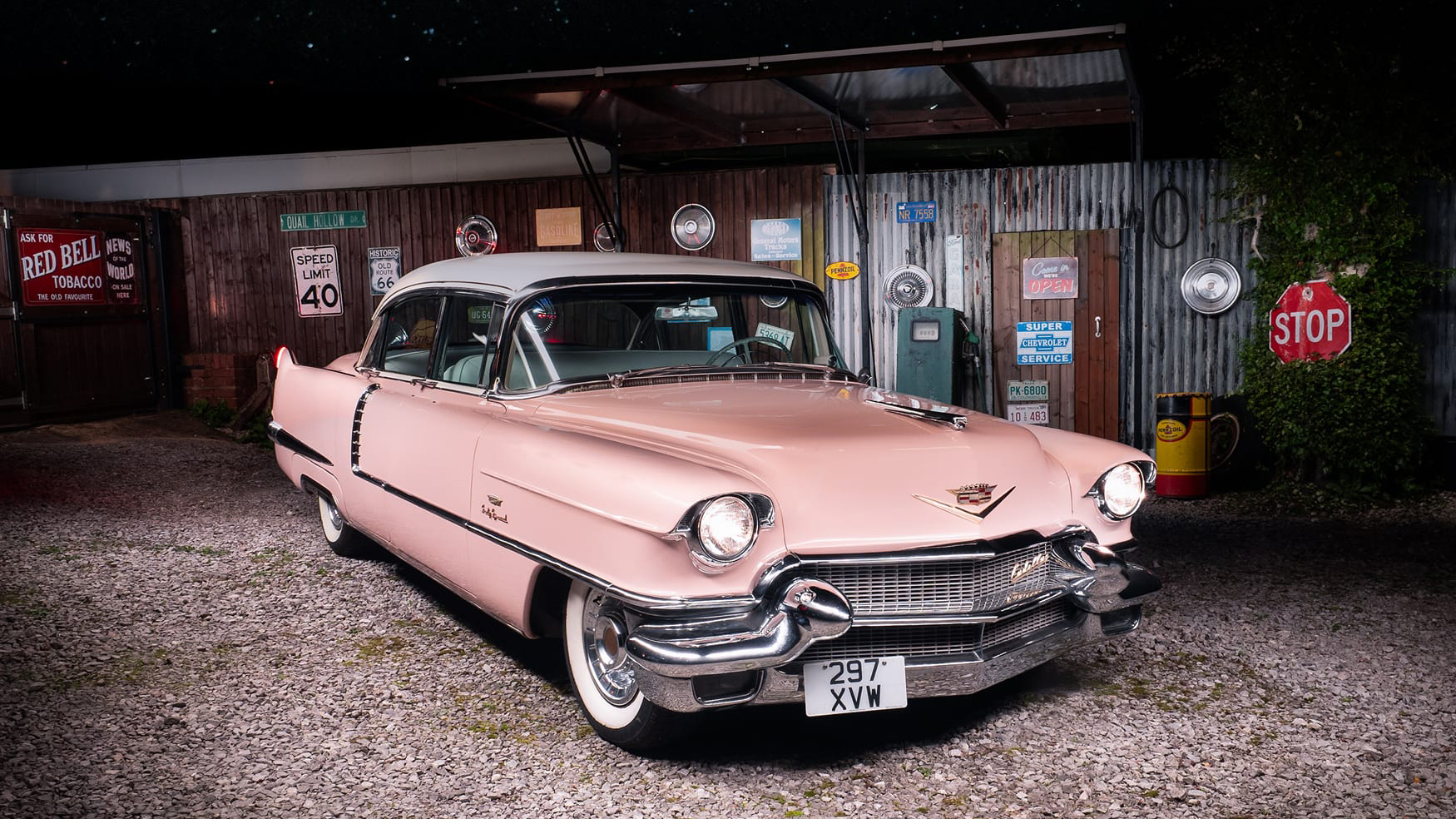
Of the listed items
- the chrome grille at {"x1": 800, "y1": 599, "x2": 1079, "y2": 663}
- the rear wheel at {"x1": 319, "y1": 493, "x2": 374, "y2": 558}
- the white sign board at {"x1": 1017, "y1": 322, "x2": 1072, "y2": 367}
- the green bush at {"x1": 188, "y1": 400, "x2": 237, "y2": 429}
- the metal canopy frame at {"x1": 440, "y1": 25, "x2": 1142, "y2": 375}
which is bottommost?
the rear wheel at {"x1": 319, "y1": 493, "x2": 374, "y2": 558}

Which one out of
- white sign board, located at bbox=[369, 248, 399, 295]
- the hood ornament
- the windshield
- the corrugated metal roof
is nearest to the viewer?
the hood ornament

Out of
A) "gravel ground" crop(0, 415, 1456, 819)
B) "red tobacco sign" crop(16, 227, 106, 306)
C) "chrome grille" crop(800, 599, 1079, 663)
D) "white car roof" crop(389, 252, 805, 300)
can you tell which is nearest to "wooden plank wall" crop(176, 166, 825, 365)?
"red tobacco sign" crop(16, 227, 106, 306)

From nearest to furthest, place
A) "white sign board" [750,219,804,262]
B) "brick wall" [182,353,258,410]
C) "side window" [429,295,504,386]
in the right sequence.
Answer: "side window" [429,295,504,386] < "white sign board" [750,219,804,262] < "brick wall" [182,353,258,410]

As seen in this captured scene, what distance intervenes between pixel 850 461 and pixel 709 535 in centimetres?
51

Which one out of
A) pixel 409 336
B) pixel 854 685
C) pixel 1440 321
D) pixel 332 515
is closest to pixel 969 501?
pixel 854 685

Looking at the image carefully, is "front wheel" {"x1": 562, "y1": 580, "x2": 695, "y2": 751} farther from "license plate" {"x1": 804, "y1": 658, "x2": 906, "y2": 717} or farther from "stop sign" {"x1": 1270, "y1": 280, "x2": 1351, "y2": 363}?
"stop sign" {"x1": 1270, "y1": 280, "x2": 1351, "y2": 363}

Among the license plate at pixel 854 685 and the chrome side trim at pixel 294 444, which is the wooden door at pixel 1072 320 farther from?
the license plate at pixel 854 685

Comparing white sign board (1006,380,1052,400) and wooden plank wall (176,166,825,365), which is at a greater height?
wooden plank wall (176,166,825,365)

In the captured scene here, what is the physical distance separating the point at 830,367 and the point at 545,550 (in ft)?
5.34

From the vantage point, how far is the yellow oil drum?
24.8 ft

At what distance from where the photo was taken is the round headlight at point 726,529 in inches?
110

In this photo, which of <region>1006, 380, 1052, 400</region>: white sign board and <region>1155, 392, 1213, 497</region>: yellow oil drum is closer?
<region>1155, 392, 1213, 497</region>: yellow oil drum

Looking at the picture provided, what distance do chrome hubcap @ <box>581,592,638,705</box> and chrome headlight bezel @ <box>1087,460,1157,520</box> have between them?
1635mm

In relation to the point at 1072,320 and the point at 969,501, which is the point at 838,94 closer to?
the point at 1072,320
